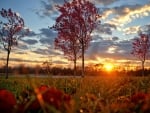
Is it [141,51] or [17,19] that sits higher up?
[17,19]

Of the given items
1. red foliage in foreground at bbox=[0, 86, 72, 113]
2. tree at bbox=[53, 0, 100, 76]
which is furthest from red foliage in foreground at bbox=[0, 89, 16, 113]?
tree at bbox=[53, 0, 100, 76]

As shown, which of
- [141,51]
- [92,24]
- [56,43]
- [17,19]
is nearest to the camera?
[92,24]

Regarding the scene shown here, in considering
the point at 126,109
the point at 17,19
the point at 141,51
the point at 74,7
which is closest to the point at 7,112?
the point at 126,109

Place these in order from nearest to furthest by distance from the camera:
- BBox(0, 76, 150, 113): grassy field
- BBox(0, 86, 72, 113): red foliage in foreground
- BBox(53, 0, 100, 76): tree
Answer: BBox(0, 86, 72, 113): red foliage in foreground, BBox(0, 76, 150, 113): grassy field, BBox(53, 0, 100, 76): tree

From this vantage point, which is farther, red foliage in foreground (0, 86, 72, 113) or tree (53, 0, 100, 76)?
tree (53, 0, 100, 76)

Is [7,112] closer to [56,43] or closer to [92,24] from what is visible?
[92,24]

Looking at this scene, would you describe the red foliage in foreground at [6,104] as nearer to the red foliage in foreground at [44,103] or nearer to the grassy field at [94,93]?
the red foliage in foreground at [44,103]

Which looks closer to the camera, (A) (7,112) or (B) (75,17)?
(A) (7,112)

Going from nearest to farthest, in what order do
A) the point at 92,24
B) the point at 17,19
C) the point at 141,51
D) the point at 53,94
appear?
the point at 53,94 → the point at 92,24 → the point at 17,19 → the point at 141,51

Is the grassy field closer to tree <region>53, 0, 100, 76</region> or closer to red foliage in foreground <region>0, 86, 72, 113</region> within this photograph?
red foliage in foreground <region>0, 86, 72, 113</region>

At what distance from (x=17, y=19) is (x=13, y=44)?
5124 millimetres

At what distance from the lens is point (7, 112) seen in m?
1.56

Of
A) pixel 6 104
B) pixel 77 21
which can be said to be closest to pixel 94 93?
pixel 6 104

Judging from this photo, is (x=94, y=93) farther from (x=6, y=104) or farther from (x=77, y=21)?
(x=77, y=21)
